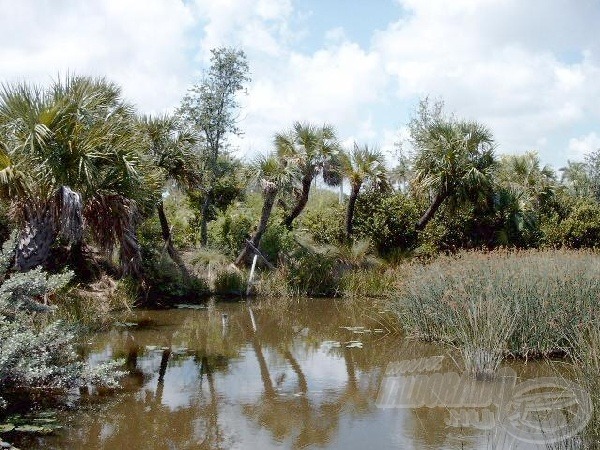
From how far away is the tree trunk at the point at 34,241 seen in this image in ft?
30.8

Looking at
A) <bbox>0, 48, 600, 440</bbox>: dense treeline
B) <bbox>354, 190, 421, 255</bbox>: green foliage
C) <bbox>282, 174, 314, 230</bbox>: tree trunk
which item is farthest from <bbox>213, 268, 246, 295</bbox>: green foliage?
<bbox>354, 190, 421, 255</bbox>: green foliage

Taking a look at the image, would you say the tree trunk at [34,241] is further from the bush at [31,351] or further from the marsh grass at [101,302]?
the bush at [31,351]

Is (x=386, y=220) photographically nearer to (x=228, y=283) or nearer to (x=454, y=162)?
(x=454, y=162)

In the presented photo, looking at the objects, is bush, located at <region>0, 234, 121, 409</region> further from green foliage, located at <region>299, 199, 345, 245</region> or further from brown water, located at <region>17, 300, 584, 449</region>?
green foliage, located at <region>299, 199, 345, 245</region>

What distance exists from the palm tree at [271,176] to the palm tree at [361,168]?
2121 mm

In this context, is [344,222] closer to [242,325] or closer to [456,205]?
[456,205]

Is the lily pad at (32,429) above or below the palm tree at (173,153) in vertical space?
below

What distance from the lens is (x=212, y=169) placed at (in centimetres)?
1969

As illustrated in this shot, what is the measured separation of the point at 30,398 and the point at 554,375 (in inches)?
276

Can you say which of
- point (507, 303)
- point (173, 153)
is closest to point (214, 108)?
point (173, 153)

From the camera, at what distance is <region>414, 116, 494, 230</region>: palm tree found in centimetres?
1939

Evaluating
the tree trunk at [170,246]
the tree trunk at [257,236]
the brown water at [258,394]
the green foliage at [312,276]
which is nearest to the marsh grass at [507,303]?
the brown water at [258,394]

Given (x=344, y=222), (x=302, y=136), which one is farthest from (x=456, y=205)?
(x=302, y=136)

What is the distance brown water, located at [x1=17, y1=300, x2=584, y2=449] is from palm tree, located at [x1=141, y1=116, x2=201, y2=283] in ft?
15.0
